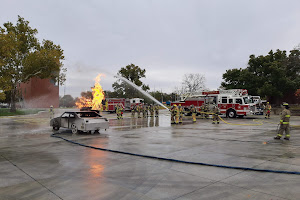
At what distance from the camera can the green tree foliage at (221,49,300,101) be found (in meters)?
33.9

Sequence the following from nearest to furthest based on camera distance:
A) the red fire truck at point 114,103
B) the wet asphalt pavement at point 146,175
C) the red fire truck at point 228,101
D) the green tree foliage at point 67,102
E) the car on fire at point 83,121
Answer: the wet asphalt pavement at point 146,175, the car on fire at point 83,121, the red fire truck at point 228,101, the red fire truck at point 114,103, the green tree foliage at point 67,102

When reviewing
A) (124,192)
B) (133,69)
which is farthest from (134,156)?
(133,69)

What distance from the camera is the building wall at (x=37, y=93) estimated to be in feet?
180

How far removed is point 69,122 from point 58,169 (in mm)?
6922

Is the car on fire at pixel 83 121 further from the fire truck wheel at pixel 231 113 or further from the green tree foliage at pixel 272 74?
the green tree foliage at pixel 272 74

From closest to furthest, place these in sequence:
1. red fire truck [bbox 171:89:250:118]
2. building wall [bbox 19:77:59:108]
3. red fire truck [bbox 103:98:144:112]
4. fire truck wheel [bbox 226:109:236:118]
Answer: red fire truck [bbox 171:89:250:118], fire truck wheel [bbox 226:109:236:118], red fire truck [bbox 103:98:144:112], building wall [bbox 19:77:59:108]

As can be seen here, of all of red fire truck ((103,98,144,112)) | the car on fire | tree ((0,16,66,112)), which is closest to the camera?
the car on fire

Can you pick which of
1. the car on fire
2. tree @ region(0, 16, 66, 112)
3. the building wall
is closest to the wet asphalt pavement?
the car on fire

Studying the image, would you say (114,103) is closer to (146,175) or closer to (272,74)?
(272,74)

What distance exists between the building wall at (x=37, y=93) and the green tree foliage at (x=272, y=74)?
4558cm

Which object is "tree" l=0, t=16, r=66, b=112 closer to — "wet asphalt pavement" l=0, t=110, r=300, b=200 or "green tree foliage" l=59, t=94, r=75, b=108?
"wet asphalt pavement" l=0, t=110, r=300, b=200

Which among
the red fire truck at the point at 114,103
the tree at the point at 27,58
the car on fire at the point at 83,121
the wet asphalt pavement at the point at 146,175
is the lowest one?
the wet asphalt pavement at the point at 146,175

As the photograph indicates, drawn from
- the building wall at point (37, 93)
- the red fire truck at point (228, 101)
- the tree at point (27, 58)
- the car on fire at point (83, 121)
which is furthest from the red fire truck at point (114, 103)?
the building wall at point (37, 93)

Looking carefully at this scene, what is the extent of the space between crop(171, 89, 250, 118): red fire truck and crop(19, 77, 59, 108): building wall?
44.8 metres
